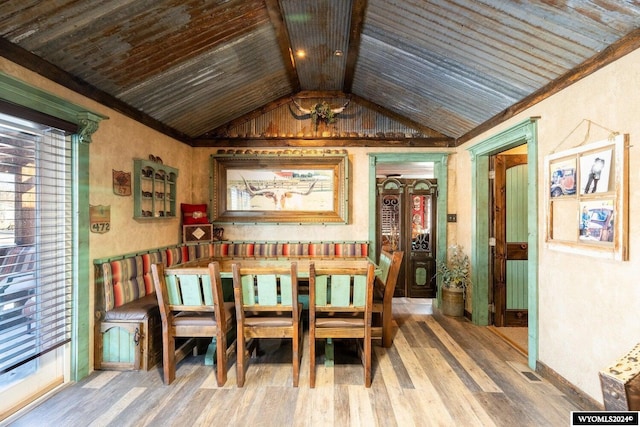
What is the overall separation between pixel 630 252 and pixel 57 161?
13.1 ft

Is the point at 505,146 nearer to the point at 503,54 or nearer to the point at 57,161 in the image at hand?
the point at 503,54

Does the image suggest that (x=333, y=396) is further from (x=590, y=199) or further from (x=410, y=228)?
(x=410, y=228)

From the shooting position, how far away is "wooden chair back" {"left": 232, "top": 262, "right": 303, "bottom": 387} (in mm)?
2182

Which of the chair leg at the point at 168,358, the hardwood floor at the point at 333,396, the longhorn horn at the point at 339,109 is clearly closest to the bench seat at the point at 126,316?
the hardwood floor at the point at 333,396

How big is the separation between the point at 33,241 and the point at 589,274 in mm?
3965

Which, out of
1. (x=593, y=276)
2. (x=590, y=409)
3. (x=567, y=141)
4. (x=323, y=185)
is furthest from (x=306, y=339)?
(x=567, y=141)

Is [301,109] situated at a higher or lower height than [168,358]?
higher

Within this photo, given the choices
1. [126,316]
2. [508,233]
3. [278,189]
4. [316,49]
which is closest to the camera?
[126,316]

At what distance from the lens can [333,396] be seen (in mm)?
2156

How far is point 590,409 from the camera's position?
1.99 m

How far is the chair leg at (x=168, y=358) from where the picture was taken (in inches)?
89.2

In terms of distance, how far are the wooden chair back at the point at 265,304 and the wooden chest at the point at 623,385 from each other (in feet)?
5.44

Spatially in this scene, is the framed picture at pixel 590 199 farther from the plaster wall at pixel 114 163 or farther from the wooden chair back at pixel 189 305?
the plaster wall at pixel 114 163

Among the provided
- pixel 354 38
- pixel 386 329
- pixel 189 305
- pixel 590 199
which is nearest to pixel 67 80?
pixel 189 305
